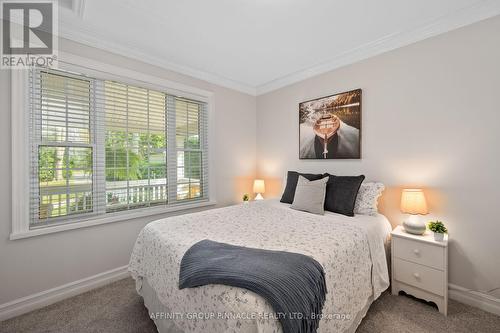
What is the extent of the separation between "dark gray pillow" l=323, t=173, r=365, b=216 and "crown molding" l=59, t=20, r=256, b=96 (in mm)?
2228

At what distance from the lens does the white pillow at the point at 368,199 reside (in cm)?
221

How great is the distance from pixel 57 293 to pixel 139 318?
93 cm

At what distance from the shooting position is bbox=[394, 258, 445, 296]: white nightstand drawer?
1.77 meters

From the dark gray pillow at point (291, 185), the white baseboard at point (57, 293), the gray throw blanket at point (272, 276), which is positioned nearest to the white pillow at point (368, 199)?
the dark gray pillow at point (291, 185)

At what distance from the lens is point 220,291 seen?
3.31 feet

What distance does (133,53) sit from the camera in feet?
8.06

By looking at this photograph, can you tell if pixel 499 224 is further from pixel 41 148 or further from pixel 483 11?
pixel 41 148

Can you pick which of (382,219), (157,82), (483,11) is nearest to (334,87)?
(483,11)

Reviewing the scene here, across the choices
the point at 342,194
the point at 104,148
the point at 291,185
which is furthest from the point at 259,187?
the point at 104,148

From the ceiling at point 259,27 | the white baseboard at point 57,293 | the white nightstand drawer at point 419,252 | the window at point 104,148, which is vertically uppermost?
the ceiling at point 259,27

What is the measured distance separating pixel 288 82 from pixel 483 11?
2048mm

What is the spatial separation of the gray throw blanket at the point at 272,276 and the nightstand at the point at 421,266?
1.26 m

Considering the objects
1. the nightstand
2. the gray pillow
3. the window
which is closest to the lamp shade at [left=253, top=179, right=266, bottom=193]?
the window

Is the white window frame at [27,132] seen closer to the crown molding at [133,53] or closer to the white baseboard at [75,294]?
the crown molding at [133,53]
